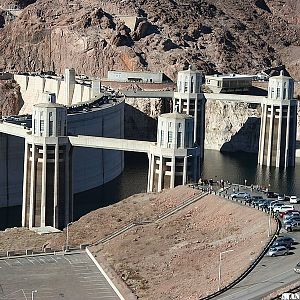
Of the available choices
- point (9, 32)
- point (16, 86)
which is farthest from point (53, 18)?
point (16, 86)

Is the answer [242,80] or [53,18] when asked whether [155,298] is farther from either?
[53,18]

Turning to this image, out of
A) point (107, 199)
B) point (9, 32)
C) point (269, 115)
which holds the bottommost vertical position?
point (107, 199)

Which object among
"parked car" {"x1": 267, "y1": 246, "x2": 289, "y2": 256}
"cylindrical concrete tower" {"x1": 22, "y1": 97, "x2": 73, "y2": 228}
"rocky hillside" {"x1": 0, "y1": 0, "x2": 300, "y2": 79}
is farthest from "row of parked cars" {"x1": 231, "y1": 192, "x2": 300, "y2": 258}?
"rocky hillside" {"x1": 0, "y1": 0, "x2": 300, "y2": 79}

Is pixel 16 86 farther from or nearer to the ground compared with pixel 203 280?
farther from the ground

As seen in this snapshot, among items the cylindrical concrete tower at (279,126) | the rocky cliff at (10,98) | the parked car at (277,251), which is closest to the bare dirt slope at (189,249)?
the parked car at (277,251)

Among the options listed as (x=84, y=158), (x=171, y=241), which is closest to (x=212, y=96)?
(x=84, y=158)

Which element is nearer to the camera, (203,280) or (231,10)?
(203,280)
